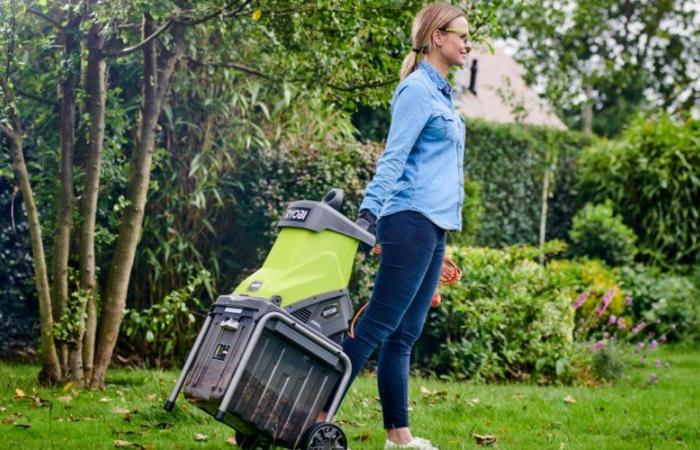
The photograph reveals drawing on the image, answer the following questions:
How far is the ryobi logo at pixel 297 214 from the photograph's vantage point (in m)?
3.29

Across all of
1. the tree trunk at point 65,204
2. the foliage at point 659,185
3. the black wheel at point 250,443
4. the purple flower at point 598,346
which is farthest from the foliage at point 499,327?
the foliage at point 659,185

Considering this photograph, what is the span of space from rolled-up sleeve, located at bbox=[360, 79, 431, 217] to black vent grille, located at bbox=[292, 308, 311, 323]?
415mm

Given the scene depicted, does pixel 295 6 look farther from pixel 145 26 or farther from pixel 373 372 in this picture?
pixel 373 372

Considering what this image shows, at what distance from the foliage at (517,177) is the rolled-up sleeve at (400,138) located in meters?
7.32

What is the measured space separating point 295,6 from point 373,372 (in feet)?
9.37

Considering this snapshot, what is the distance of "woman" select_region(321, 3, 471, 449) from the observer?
330 centimetres

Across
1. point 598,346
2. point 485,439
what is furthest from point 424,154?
point 598,346

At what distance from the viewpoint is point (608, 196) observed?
38.0ft

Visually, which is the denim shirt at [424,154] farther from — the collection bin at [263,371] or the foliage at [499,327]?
the foliage at [499,327]

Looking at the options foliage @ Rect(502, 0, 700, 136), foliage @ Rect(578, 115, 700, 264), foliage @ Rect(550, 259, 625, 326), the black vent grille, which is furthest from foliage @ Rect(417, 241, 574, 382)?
foliage @ Rect(502, 0, 700, 136)

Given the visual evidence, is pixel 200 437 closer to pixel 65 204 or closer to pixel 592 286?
pixel 65 204

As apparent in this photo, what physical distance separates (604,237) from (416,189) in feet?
24.3

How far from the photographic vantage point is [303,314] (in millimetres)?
3244

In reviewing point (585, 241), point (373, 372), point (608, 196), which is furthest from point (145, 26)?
point (608, 196)
